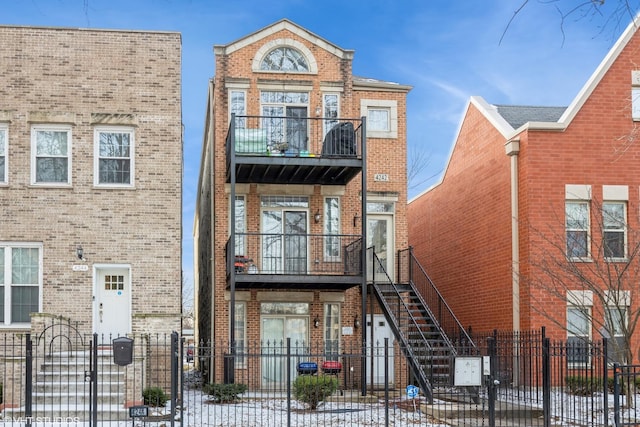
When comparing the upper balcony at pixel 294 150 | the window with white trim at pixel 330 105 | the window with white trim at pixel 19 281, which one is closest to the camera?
the window with white trim at pixel 19 281

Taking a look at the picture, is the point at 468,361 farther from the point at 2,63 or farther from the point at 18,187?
the point at 2,63

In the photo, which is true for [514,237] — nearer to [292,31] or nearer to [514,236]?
[514,236]

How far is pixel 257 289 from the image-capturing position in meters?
23.0

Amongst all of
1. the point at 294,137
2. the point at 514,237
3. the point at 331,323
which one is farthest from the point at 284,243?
the point at 514,237

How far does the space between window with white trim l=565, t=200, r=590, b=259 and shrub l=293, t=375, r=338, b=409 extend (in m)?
8.27

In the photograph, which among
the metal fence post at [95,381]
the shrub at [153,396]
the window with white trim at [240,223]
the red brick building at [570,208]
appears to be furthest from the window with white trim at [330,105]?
the metal fence post at [95,381]

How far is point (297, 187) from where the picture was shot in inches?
922

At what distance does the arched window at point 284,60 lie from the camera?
23.6 metres

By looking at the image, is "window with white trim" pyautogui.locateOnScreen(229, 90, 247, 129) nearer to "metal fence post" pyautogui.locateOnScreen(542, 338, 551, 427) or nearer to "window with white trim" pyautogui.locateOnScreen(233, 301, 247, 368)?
"window with white trim" pyautogui.locateOnScreen(233, 301, 247, 368)

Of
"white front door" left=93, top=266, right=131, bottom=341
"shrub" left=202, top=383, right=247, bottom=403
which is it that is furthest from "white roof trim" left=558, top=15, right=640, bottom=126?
"white front door" left=93, top=266, right=131, bottom=341

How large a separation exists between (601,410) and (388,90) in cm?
1115

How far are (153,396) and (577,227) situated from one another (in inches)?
470

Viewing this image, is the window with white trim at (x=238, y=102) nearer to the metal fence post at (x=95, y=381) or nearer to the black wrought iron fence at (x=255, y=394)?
the black wrought iron fence at (x=255, y=394)

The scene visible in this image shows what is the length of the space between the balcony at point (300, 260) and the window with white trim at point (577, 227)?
18.2 ft
